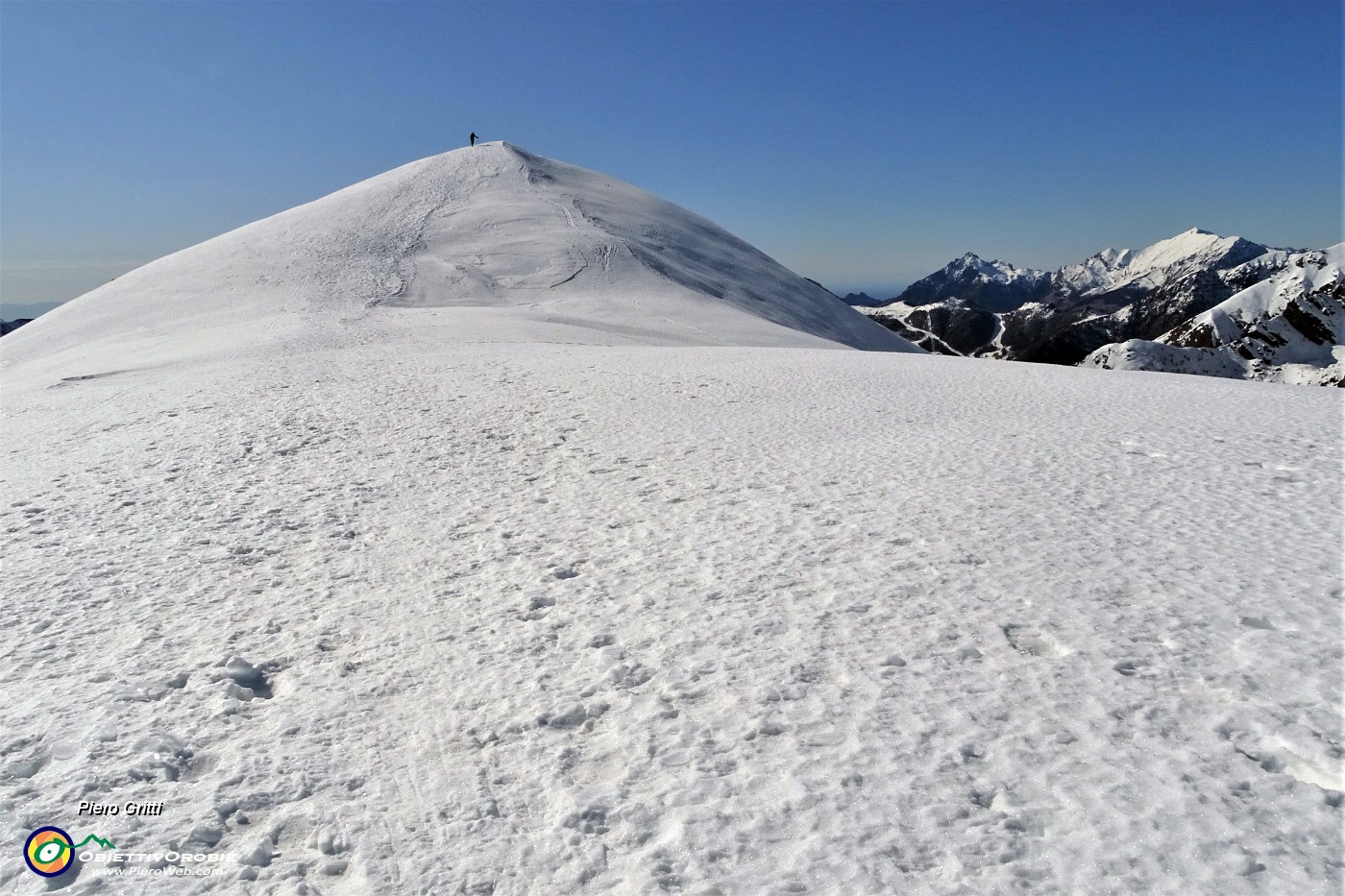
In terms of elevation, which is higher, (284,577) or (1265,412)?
(1265,412)

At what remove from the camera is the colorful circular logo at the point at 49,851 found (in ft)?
10.6

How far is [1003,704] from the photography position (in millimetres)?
4027

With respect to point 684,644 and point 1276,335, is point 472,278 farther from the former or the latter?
point 1276,335

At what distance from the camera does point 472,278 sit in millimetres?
32062

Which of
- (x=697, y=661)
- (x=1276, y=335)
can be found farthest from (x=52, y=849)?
(x=1276, y=335)

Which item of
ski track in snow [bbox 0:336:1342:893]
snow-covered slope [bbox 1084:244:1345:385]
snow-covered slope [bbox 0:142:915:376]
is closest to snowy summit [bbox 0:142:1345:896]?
ski track in snow [bbox 0:336:1342:893]

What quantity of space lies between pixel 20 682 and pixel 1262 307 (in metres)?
49.6

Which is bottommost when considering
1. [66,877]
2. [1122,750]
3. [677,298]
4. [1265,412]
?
[66,877]

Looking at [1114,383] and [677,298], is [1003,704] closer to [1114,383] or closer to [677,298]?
[1114,383]

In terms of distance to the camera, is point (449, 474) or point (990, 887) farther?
point (449, 474)

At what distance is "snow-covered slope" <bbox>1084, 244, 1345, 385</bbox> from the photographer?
36188mm

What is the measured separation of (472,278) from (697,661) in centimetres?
2992

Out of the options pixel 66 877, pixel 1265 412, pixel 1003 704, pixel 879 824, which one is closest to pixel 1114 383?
pixel 1265 412

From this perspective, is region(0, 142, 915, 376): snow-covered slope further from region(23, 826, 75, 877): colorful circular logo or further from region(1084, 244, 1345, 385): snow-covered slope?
region(23, 826, 75, 877): colorful circular logo
